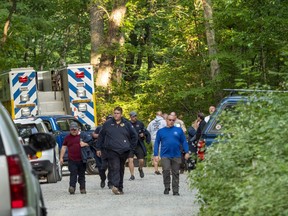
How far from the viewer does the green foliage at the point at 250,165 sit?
1135cm

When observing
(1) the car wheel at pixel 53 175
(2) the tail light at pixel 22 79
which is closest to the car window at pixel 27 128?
(1) the car wheel at pixel 53 175

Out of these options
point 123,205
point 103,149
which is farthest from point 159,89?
point 123,205

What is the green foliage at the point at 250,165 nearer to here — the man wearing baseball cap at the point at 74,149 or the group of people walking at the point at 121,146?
the group of people walking at the point at 121,146

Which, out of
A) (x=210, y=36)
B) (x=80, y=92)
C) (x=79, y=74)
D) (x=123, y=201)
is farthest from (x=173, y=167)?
(x=210, y=36)

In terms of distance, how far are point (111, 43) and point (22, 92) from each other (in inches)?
330

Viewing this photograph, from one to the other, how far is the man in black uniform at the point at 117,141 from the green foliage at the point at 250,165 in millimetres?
6432

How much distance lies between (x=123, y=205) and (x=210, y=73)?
65.5 feet

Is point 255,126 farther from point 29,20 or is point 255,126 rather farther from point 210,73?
Result: point 29,20

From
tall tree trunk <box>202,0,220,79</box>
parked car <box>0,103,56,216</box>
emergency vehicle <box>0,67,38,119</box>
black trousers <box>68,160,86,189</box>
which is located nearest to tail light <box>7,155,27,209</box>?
Result: parked car <box>0,103,56,216</box>

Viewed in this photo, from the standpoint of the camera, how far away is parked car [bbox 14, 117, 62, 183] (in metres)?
25.5

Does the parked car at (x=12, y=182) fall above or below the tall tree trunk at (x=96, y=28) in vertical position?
below

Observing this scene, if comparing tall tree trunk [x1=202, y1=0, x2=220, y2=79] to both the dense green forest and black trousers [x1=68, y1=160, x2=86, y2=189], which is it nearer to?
the dense green forest

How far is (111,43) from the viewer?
139ft

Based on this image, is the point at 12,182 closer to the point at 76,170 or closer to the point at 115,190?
the point at 115,190
